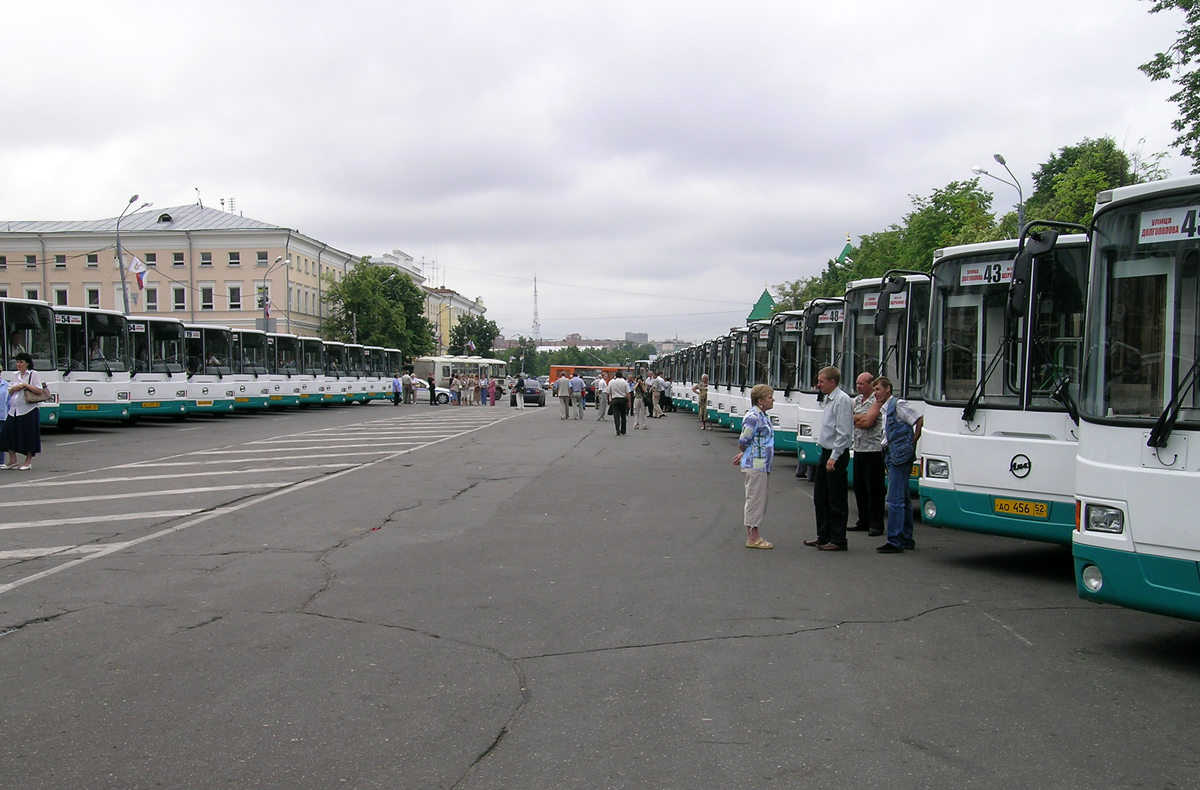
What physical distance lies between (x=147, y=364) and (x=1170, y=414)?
2746 cm

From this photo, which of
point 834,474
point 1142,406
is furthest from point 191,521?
point 1142,406

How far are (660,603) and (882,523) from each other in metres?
4.55

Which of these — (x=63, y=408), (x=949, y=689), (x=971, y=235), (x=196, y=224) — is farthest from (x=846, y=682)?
(x=196, y=224)

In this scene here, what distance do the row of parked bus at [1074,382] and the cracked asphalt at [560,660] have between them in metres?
0.62

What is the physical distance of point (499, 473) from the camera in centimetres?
1661

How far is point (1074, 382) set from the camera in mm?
8344

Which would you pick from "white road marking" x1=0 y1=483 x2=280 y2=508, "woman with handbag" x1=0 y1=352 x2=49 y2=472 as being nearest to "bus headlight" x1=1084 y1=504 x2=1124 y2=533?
"white road marking" x1=0 y1=483 x2=280 y2=508

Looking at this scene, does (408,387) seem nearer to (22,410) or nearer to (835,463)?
(22,410)

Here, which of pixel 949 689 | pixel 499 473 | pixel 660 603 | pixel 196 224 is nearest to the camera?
pixel 949 689

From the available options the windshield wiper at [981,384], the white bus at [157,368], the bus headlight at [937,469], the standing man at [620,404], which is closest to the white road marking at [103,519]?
the bus headlight at [937,469]

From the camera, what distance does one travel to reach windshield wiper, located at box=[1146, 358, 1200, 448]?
18.8 ft

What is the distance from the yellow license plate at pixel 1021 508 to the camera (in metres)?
8.27

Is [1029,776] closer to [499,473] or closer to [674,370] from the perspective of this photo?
[499,473]

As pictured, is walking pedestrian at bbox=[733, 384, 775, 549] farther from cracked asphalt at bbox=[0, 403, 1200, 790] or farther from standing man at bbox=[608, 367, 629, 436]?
standing man at bbox=[608, 367, 629, 436]
